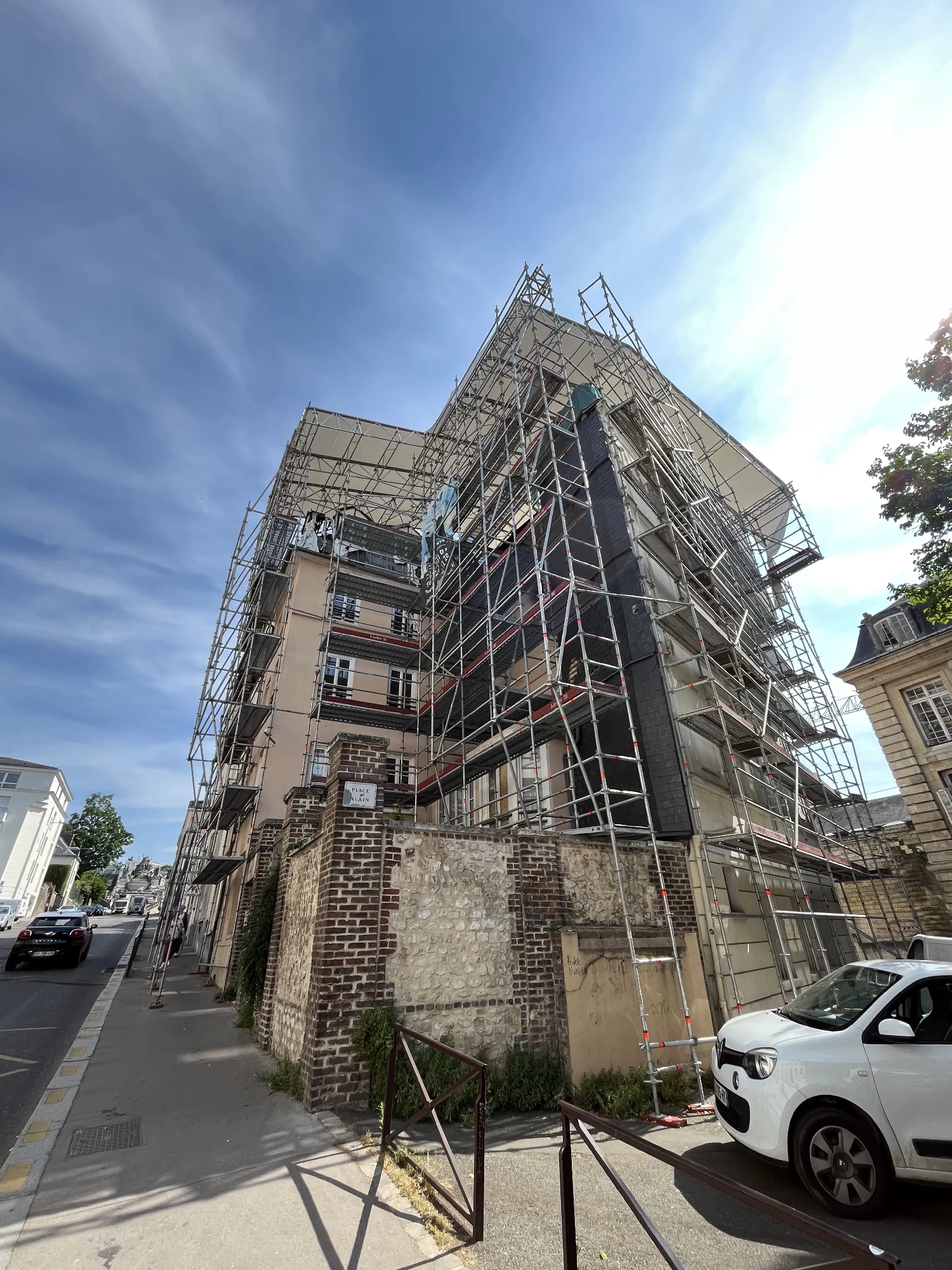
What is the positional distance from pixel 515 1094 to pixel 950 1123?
4.06m

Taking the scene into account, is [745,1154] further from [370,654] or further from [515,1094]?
[370,654]

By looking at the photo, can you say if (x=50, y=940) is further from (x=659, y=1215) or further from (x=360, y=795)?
(x=659, y=1215)

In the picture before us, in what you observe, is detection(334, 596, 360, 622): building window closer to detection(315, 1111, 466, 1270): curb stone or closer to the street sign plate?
the street sign plate

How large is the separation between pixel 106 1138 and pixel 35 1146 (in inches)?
21.0

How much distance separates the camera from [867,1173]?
3.97 metres

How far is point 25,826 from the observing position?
42125 mm

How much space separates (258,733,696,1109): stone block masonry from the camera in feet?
19.8

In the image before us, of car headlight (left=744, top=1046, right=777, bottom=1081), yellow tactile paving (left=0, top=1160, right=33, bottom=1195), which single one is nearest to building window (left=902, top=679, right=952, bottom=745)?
car headlight (left=744, top=1046, right=777, bottom=1081)

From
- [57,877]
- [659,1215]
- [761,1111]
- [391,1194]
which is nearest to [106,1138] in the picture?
[391,1194]

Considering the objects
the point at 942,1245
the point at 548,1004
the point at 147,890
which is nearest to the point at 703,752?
the point at 548,1004

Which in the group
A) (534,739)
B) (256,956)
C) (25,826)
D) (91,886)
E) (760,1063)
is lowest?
(760,1063)

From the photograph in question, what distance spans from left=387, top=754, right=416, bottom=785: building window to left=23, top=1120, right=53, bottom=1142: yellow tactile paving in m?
11.4

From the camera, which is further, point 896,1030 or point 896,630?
point 896,630

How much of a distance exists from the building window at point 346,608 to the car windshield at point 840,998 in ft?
54.0
